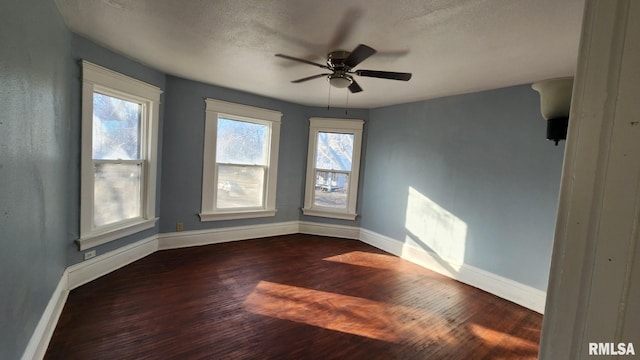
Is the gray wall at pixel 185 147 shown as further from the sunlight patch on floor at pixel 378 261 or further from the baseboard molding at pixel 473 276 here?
the baseboard molding at pixel 473 276

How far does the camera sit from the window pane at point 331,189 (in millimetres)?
5094

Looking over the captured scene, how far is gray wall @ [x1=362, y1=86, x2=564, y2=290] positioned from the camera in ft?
9.59

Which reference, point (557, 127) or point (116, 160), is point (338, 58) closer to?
point (557, 127)

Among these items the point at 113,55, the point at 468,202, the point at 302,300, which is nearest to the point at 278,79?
the point at 113,55

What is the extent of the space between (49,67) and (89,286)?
6.63ft

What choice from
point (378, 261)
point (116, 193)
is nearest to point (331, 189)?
point (378, 261)

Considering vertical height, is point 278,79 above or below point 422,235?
above

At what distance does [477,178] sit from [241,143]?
3.36m

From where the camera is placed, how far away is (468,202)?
11.4 feet

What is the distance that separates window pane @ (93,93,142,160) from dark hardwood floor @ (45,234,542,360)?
1.30m

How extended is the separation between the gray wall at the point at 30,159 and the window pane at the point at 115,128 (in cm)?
48

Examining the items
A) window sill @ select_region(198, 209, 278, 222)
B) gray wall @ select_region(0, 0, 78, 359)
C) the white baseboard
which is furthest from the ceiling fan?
the white baseboard

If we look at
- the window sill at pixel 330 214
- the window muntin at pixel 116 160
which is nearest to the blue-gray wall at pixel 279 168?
the window sill at pixel 330 214

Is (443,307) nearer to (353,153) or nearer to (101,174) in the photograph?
(353,153)
